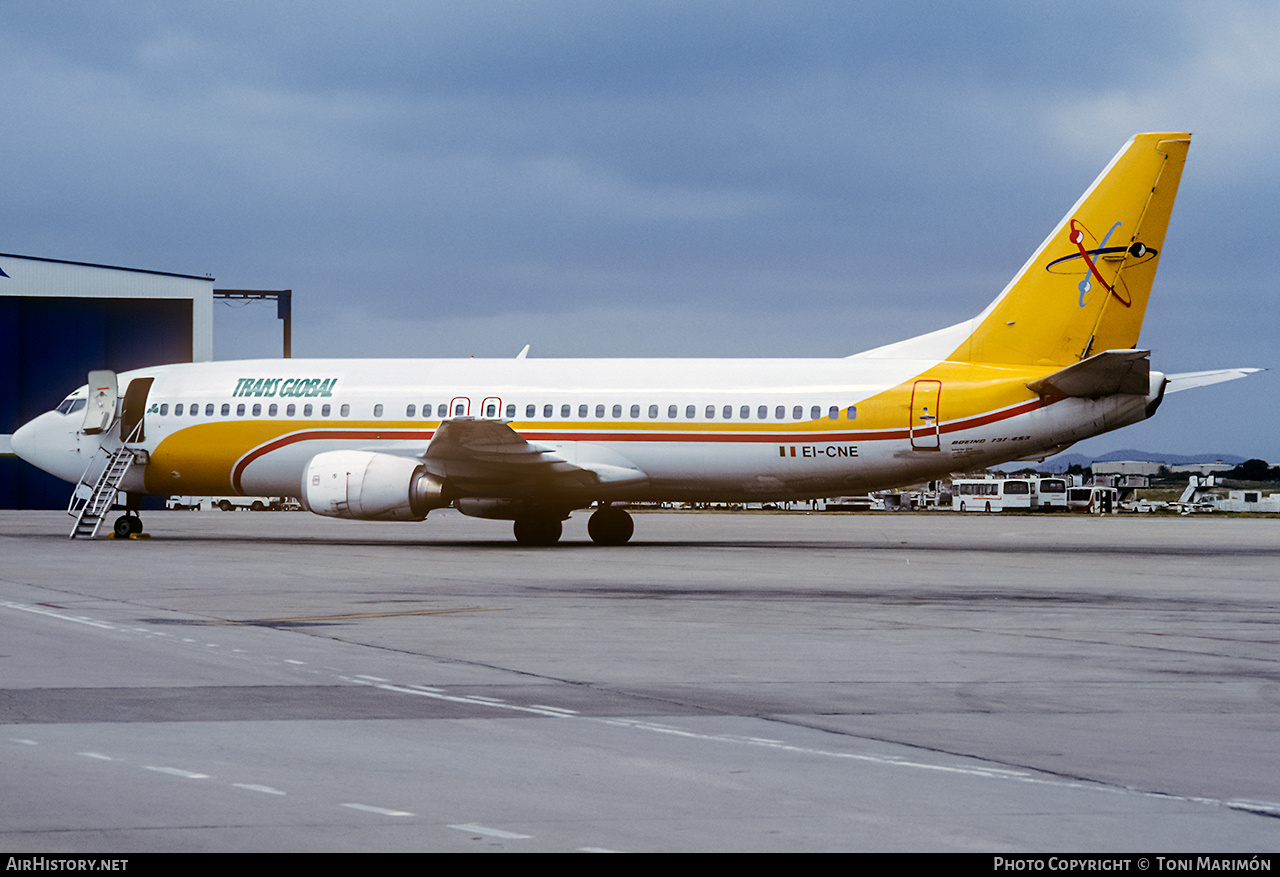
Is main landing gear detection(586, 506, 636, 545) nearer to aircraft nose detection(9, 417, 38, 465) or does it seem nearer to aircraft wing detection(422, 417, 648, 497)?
aircraft wing detection(422, 417, 648, 497)

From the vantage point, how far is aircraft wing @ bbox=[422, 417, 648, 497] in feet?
96.3

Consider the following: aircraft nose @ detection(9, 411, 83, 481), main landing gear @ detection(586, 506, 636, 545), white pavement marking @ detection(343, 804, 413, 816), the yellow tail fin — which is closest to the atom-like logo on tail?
the yellow tail fin

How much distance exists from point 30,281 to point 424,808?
2626 inches

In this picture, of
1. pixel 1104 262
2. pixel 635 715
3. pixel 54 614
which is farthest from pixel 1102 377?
pixel 635 715

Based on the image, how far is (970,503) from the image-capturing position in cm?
8994

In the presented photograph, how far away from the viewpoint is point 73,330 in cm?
6881

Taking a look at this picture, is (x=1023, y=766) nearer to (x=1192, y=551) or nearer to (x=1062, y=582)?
(x=1062, y=582)

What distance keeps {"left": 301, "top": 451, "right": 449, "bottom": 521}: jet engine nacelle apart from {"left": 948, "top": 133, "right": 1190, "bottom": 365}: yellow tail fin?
41.7 ft

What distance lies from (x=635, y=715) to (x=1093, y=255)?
22.0m

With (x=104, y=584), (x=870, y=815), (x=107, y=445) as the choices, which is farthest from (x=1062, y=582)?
(x=107, y=445)

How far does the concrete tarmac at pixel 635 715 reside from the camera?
6332 mm

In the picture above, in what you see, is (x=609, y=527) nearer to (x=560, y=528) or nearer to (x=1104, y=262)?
(x=560, y=528)

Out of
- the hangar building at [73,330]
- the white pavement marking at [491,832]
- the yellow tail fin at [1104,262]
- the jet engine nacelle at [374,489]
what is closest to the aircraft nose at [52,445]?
the jet engine nacelle at [374,489]

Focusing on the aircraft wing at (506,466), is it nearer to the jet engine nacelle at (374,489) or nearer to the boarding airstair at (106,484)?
the jet engine nacelle at (374,489)
